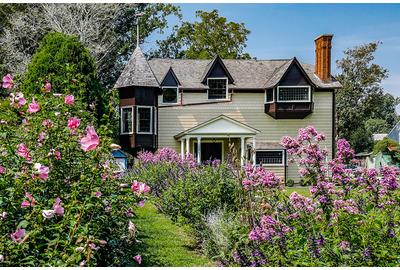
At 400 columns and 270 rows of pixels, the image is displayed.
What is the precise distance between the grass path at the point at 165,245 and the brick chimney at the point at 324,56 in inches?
781

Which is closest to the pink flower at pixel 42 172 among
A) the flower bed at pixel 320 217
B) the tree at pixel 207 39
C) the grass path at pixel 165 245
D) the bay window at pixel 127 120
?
the flower bed at pixel 320 217

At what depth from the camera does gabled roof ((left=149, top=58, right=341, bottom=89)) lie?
91.1 ft

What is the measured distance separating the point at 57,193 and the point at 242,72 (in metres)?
25.6

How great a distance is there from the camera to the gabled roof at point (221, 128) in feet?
84.5

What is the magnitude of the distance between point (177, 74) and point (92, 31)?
6.21 m

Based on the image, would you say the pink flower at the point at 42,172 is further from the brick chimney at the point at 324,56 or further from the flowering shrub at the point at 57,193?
the brick chimney at the point at 324,56

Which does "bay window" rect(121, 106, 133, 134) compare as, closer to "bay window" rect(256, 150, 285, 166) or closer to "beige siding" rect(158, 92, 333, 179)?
"beige siding" rect(158, 92, 333, 179)

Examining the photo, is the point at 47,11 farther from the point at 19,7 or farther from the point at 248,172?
the point at 248,172

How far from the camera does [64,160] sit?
4.28 metres

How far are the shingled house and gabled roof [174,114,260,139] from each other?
1.9 inches

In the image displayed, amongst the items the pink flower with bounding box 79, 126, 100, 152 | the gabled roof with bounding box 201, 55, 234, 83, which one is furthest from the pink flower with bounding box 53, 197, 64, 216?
the gabled roof with bounding box 201, 55, 234, 83

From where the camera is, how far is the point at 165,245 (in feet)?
26.5

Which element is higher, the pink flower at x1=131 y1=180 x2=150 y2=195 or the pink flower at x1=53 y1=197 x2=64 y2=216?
the pink flower at x1=131 y1=180 x2=150 y2=195

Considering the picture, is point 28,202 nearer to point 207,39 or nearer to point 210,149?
point 210,149
